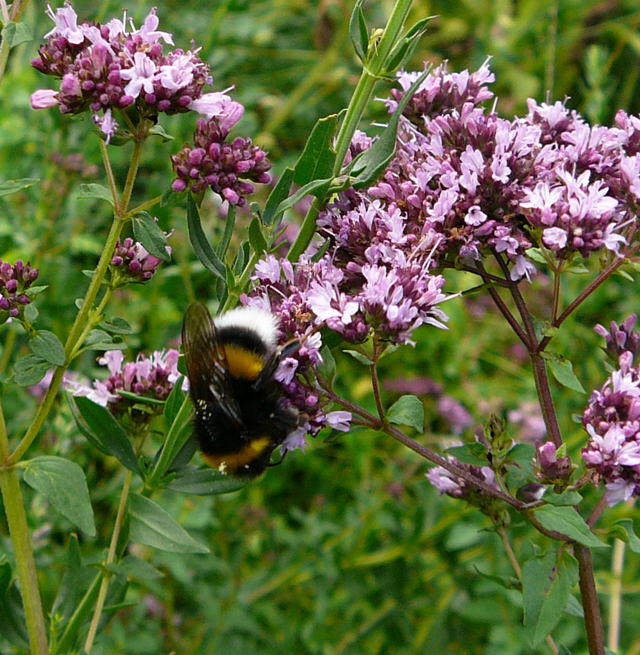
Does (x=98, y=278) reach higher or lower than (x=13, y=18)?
lower

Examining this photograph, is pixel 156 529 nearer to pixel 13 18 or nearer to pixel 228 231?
pixel 228 231

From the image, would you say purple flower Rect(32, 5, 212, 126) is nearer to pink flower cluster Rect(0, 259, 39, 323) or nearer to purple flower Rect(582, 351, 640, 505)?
pink flower cluster Rect(0, 259, 39, 323)

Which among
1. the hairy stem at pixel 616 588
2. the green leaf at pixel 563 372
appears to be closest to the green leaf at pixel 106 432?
the green leaf at pixel 563 372

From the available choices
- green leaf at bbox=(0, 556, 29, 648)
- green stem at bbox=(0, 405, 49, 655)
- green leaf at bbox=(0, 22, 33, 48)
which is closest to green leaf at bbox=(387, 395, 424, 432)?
green stem at bbox=(0, 405, 49, 655)

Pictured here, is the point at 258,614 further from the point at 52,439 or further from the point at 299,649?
the point at 52,439

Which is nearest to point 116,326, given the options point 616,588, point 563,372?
point 563,372

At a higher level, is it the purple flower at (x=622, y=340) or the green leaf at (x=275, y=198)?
the green leaf at (x=275, y=198)

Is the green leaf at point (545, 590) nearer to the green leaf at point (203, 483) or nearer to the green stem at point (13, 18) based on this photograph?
the green leaf at point (203, 483)
